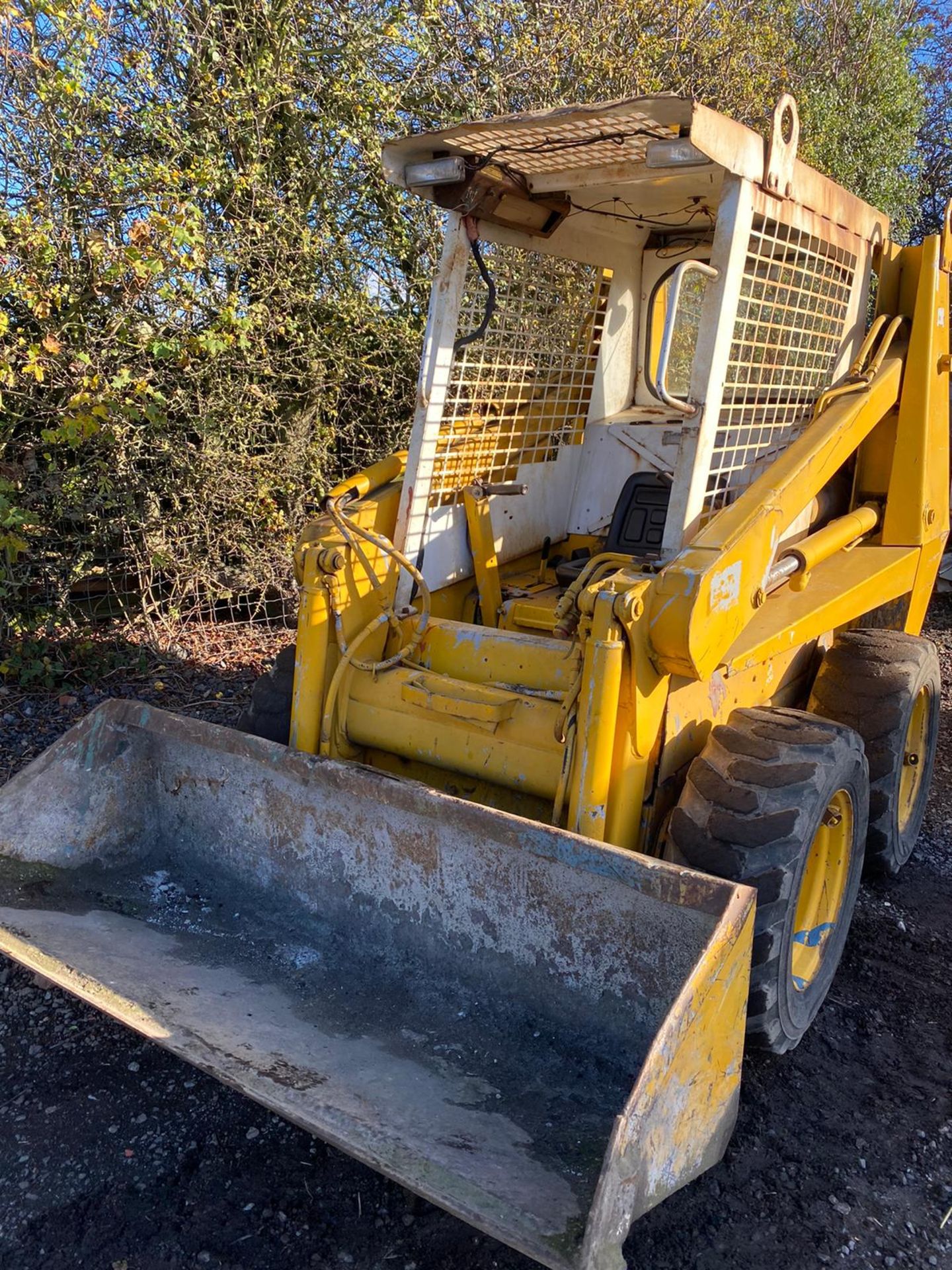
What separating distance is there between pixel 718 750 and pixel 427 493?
1.39 meters

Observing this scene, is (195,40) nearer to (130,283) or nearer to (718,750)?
(130,283)

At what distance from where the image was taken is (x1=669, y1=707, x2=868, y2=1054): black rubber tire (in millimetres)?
2559

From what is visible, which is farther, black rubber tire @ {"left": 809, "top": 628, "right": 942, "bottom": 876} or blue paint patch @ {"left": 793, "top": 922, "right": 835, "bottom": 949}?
black rubber tire @ {"left": 809, "top": 628, "right": 942, "bottom": 876}

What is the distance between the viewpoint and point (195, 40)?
505 cm

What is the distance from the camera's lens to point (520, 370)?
151 inches

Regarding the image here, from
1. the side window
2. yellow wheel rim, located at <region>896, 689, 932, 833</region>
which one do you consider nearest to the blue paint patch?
yellow wheel rim, located at <region>896, 689, 932, 833</region>

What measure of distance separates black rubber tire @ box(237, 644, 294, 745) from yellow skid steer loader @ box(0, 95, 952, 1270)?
0.01 meters

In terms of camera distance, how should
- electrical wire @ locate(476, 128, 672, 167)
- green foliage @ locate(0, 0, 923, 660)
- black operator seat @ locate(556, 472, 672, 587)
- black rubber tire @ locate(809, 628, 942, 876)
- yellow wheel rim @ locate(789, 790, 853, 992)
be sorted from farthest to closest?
1. green foliage @ locate(0, 0, 923, 660)
2. black operator seat @ locate(556, 472, 672, 587)
3. black rubber tire @ locate(809, 628, 942, 876)
4. yellow wheel rim @ locate(789, 790, 853, 992)
5. electrical wire @ locate(476, 128, 672, 167)

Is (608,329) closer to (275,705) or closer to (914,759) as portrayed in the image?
(275,705)

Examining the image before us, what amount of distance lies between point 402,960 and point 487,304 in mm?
2245

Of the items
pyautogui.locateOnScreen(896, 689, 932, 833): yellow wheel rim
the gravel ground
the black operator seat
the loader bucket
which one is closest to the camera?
the loader bucket

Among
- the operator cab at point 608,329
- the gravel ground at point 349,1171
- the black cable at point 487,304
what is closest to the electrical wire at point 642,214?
the operator cab at point 608,329

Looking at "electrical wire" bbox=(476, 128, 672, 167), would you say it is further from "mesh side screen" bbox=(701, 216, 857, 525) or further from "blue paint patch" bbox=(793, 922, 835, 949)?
"blue paint patch" bbox=(793, 922, 835, 949)

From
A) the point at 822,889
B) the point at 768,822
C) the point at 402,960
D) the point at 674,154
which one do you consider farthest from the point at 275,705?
the point at 674,154
